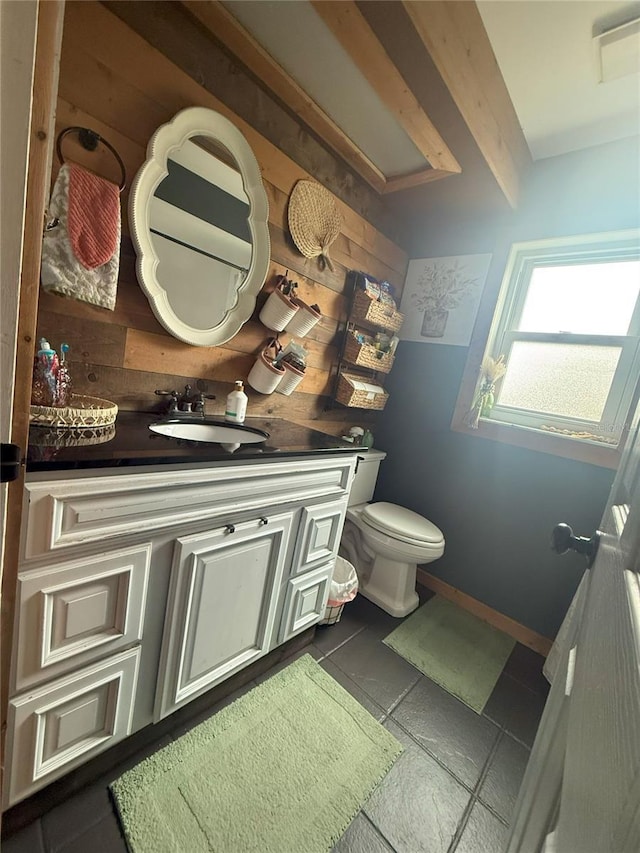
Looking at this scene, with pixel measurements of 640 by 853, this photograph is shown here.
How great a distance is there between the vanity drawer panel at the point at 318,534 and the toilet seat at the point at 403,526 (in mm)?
447

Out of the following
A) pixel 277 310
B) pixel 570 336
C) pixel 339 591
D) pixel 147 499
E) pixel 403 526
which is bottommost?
pixel 339 591

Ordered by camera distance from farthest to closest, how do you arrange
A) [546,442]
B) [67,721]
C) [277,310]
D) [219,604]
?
[546,442]
[277,310]
[219,604]
[67,721]

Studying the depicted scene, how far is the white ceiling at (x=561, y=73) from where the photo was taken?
1.07 meters

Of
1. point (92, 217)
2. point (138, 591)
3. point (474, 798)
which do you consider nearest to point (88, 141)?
point (92, 217)

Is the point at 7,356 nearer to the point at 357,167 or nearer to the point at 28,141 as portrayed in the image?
the point at 28,141

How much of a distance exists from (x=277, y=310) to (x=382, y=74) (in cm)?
86

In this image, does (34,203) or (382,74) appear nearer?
(34,203)

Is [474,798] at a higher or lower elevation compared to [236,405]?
lower

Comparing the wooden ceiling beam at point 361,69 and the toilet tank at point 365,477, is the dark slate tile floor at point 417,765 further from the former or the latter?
the wooden ceiling beam at point 361,69

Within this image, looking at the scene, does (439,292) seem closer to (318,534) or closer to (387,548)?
(387,548)

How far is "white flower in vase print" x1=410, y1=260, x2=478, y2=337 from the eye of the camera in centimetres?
206

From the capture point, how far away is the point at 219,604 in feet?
3.51

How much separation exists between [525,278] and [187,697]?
2.48 metres

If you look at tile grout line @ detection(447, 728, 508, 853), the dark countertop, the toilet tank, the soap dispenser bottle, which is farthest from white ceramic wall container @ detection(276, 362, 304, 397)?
tile grout line @ detection(447, 728, 508, 853)
